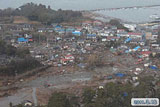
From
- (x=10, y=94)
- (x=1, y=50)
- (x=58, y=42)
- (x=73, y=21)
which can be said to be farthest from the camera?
(x=73, y=21)

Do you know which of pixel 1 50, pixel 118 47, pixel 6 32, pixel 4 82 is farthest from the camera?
pixel 6 32

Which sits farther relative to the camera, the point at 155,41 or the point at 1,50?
the point at 155,41

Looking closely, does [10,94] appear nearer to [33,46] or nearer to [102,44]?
[33,46]

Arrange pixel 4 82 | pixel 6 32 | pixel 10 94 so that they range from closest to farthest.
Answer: pixel 10 94, pixel 4 82, pixel 6 32

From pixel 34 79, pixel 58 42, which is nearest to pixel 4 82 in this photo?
pixel 34 79

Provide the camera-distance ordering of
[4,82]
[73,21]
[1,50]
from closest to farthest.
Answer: [4,82], [1,50], [73,21]

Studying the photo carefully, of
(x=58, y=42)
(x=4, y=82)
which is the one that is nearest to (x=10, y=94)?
(x=4, y=82)

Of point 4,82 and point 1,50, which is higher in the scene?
point 1,50

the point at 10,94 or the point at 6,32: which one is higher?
the point at 6,32

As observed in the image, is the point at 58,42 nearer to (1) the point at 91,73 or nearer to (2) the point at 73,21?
(1) the point at 91,73
